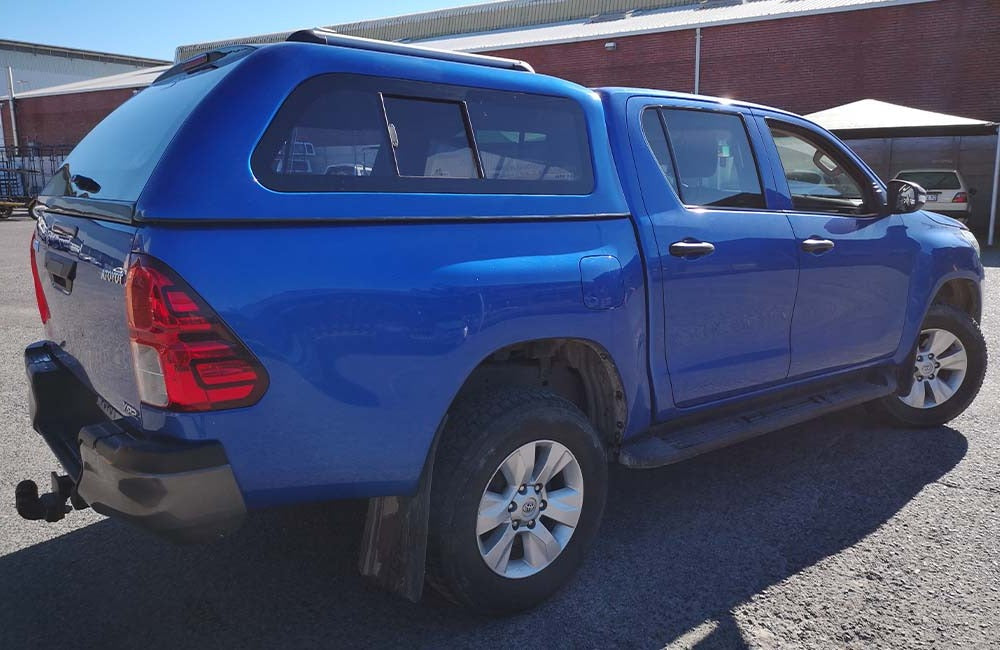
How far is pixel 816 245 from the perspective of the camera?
3910mm

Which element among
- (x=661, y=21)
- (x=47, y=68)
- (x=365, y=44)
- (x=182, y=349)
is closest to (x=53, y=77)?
(x=47, y=68)

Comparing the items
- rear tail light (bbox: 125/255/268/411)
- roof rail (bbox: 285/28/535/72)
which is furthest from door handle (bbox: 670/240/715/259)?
rear tail light (bbox: 125/255/268/411)

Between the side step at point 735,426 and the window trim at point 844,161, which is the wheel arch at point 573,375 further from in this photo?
the window trim at point 844,161

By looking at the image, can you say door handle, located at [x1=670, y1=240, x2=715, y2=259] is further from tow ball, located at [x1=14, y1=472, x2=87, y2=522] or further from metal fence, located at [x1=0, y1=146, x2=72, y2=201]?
metal fence, located at [x1=0, y1=146, x2=72, y2=201]

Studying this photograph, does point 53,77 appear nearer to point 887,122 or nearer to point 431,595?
point 887,122

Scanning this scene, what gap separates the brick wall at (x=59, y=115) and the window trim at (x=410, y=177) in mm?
39814

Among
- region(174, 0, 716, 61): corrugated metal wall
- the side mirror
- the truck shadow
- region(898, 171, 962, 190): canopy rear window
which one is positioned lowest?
the truck shadow

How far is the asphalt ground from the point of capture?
2758 millimetres

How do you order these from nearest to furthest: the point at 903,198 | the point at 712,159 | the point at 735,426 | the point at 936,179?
the point at 735,426, the point at 712,159, the point at 903,198, the point at 936,179

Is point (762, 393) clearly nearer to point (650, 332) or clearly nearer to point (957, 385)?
point (650, 332)

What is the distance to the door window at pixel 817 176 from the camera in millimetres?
4184

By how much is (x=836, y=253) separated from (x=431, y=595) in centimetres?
267

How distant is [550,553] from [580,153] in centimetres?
158

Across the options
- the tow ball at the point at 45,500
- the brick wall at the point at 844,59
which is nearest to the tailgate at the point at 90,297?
the tow ball at the point at 45,500
